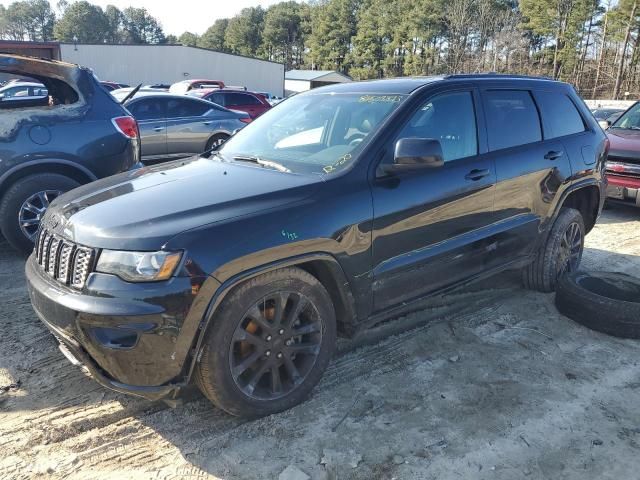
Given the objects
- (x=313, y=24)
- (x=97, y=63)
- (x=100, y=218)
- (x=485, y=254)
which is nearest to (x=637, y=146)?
(x=485, y=254)

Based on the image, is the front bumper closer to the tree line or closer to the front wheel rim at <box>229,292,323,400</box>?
the front wheel rim at <box>229,292,323,400</box>

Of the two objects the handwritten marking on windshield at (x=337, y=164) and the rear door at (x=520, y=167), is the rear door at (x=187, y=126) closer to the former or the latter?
the rear door at (x=520, y=167)

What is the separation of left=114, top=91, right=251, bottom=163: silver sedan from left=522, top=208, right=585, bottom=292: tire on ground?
7.27 meters

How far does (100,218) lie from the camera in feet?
8.87

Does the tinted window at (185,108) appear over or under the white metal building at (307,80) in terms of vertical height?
over

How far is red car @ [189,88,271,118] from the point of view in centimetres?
1588

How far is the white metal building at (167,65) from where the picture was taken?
3850 centimetres

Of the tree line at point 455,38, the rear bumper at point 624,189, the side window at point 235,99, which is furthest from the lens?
the tree line at point 455,38

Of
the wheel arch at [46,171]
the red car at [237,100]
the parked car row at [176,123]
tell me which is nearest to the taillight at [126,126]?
the wheel arch at [46,171]

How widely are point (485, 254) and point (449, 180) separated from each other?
2.30 ft

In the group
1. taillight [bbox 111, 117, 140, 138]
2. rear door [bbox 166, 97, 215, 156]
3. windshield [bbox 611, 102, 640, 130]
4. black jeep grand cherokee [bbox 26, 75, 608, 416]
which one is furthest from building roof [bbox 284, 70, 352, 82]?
black jeep grand cherokee [bbox 26, 75, 608, 416]

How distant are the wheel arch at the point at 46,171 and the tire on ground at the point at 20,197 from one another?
48 mm

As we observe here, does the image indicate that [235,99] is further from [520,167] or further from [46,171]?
[520,167]

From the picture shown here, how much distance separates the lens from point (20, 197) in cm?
498
